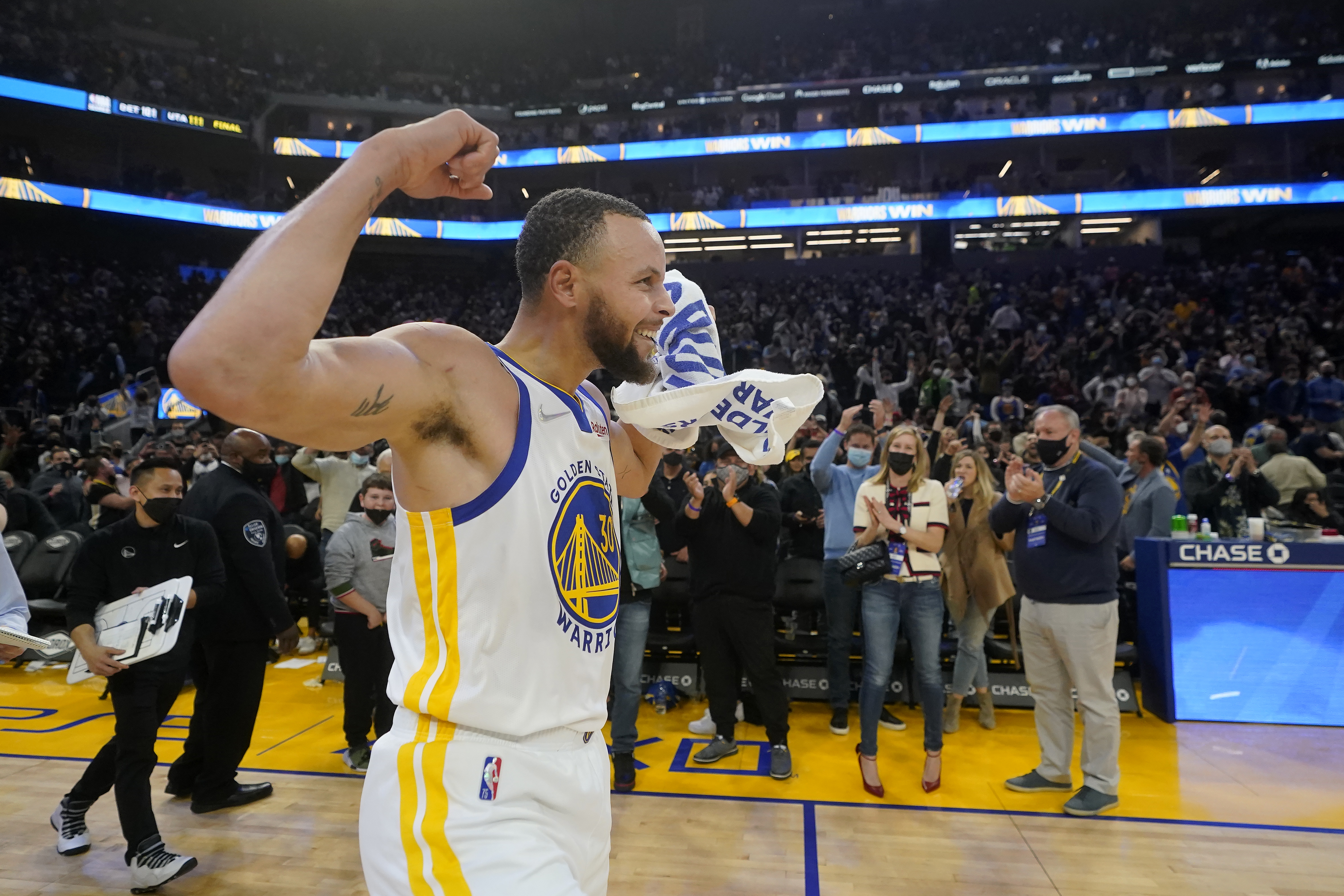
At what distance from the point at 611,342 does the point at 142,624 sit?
12.1 ft

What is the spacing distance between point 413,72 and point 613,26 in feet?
28.3

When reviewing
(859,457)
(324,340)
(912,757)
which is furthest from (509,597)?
(859,457)

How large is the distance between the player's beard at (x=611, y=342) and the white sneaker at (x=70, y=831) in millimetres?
4520

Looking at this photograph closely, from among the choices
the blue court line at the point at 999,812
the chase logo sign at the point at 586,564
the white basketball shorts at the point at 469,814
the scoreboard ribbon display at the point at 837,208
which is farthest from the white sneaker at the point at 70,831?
the scoreboard ribbon display at the point at 837,208

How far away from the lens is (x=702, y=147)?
27.8 meters

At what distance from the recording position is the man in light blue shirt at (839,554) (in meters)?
6.12

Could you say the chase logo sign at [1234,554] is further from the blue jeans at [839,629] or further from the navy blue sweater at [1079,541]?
the blue jeans at [839,629]

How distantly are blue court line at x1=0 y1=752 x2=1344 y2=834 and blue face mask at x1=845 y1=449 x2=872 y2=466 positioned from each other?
2.56 m

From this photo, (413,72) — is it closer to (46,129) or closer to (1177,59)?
(46,129)

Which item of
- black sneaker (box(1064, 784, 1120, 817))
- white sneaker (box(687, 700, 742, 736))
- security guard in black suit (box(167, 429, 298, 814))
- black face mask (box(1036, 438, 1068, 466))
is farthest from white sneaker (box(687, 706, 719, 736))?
black face mask (box(1036, 438, 1068, 466))

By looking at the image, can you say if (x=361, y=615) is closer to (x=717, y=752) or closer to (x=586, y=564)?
(x=717, y=752)

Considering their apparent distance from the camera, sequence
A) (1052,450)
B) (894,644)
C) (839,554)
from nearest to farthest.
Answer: (1052,450) → (894,644) → (839,554)

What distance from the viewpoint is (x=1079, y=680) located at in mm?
4797

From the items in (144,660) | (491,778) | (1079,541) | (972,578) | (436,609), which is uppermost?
(436,609)
